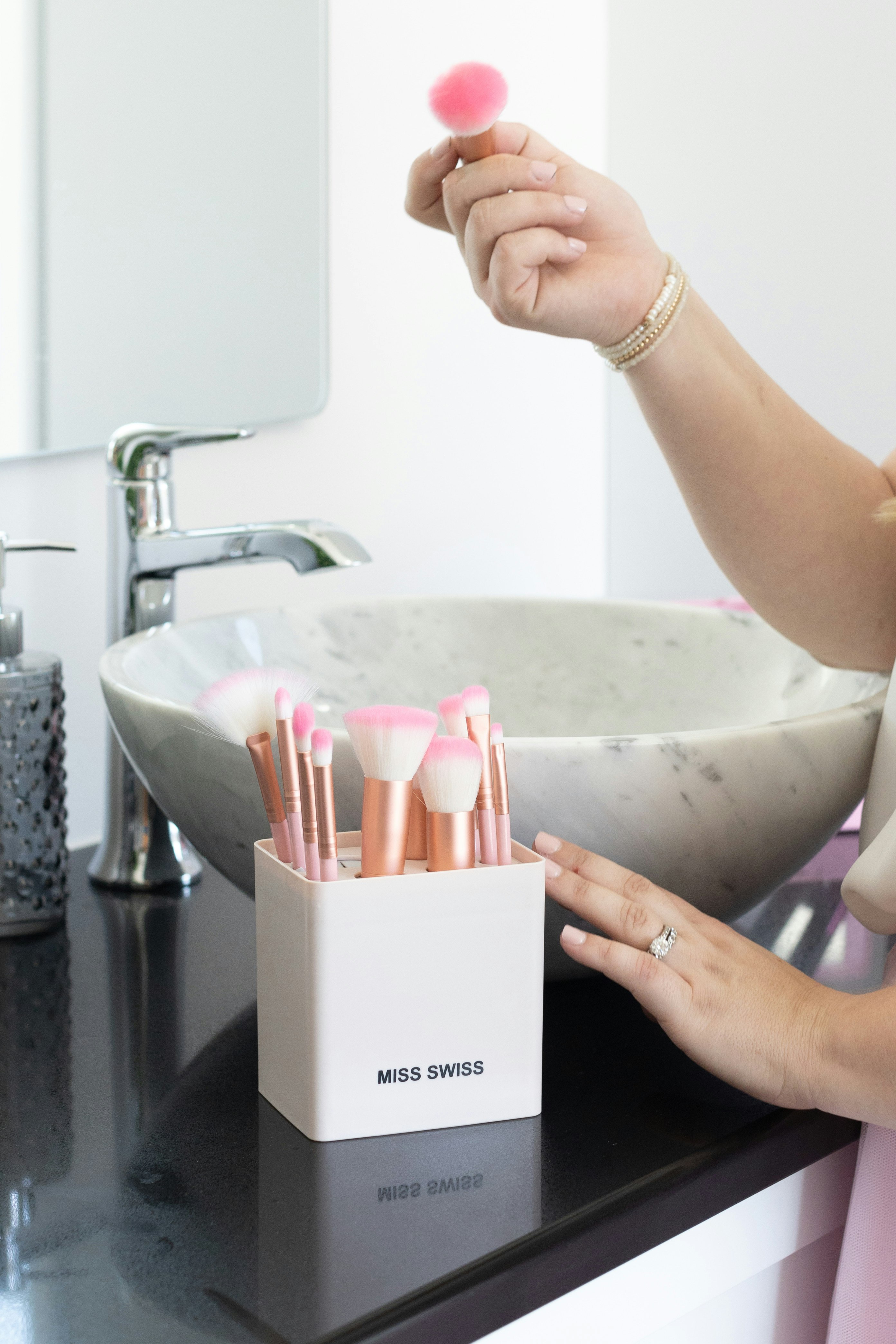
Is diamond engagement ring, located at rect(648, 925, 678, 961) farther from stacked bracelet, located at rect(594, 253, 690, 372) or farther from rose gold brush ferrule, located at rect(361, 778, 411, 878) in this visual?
stacked bracelet, located at rect(594, 253, 690, 372)

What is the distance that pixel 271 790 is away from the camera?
1.65 ft

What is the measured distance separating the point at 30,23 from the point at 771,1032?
2.58 ft

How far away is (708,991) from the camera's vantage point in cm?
53

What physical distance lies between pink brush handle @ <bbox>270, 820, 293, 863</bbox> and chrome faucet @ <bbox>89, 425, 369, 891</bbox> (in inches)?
12.2

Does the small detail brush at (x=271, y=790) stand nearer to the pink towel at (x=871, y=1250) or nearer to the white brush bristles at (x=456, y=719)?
the white brush bristles at (x=456, y=719)

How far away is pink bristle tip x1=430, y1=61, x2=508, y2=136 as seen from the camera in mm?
537

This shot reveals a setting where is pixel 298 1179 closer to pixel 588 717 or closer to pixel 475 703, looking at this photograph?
pixel 475 703

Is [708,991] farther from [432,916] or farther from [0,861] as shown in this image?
[0,861]

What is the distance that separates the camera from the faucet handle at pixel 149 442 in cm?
80

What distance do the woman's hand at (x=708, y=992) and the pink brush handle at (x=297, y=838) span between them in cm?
11

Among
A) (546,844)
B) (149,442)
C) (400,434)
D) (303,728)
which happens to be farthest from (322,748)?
(400,434)

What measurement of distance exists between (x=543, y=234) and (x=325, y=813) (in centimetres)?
33

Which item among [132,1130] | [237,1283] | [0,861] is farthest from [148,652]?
[237,1283]

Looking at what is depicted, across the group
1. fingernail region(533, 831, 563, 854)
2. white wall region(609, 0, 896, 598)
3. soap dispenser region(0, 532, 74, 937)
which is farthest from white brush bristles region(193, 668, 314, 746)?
white wall region(609, 0, 896, 598)
